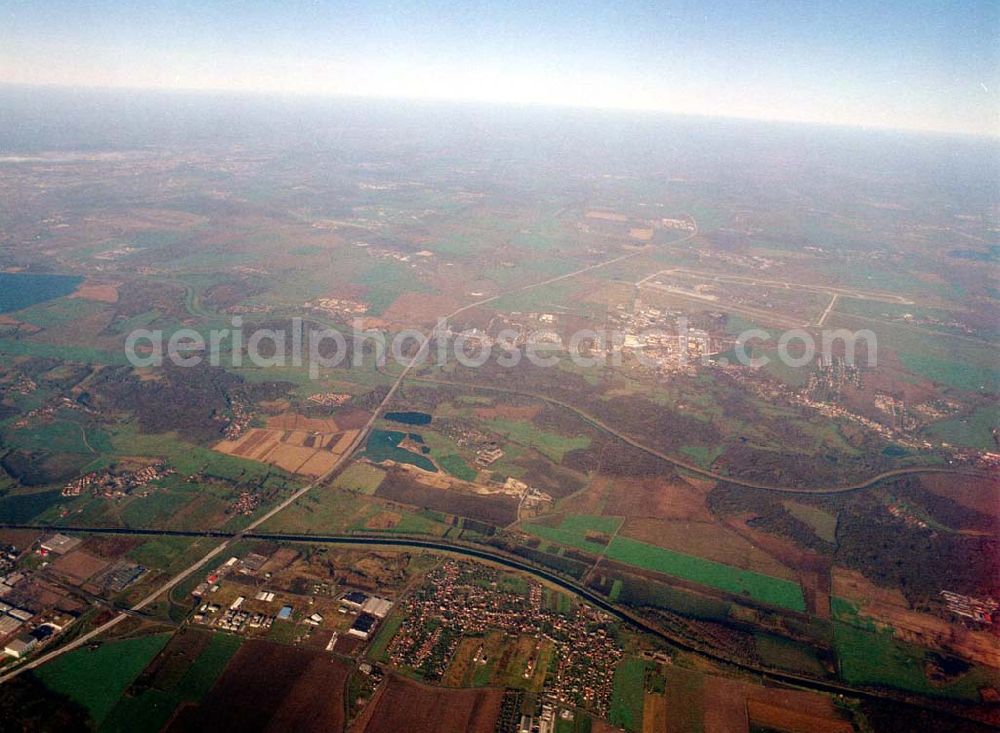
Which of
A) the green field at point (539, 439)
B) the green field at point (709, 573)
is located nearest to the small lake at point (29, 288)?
the green field at point (539, 439)

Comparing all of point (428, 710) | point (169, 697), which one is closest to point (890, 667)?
point (428, 710)

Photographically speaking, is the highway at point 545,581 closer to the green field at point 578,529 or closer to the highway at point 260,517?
the highway at point 260,517

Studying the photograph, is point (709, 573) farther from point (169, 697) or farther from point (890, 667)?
point (169, 697)

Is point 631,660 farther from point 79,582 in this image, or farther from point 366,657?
point 79,582

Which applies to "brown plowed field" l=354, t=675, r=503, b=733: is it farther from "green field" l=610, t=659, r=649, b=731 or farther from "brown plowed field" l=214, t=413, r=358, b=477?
"brown plowed field" l=214, t=413, r=358, b=477

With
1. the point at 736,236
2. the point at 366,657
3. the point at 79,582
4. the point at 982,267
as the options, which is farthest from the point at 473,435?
the point at 982,267

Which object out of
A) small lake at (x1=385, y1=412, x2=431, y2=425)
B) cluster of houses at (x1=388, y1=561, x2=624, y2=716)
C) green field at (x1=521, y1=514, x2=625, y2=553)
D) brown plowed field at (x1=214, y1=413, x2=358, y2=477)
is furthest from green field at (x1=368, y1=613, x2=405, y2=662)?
small lake at (x1=385, y1=412, x2=431, y2=425)
